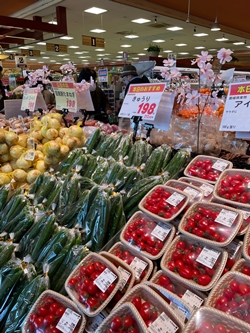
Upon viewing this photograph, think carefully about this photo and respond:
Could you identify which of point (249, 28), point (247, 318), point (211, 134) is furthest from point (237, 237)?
point (249, 28)

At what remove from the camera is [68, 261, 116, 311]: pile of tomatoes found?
102cm

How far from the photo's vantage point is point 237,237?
1210 mm

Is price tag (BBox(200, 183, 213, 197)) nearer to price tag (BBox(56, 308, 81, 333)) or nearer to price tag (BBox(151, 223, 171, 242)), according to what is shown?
price tag (BBox(151, 223, 171, 242))

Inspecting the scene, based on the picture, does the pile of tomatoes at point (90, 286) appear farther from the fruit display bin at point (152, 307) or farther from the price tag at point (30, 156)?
the price tag at point (30, 156)

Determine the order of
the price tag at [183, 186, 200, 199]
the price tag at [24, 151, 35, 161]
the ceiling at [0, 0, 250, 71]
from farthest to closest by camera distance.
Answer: the ceiling at [0, 0, 250, 71], the price tag at [24, 151, 35, 161], the price tag at [183, 186, 200, 199]

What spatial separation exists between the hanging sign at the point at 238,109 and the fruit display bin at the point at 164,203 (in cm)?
49

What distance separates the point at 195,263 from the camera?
111cm

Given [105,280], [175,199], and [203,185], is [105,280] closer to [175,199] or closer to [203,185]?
[175,199]

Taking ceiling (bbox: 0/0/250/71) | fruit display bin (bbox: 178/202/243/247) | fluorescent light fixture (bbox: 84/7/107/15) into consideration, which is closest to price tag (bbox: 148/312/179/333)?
fruit display bin (bbox: 178/202/243/247)

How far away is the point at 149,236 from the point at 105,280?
31 cm

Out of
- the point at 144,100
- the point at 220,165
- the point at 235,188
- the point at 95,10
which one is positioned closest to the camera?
the point at 235,188

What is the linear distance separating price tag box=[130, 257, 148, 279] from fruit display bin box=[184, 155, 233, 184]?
60 cm

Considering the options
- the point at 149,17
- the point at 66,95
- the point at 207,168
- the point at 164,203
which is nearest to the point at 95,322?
the point at 164,203

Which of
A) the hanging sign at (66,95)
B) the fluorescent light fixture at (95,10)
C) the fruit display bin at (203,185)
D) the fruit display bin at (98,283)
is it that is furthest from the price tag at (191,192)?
the fluorescent light fixture at (95,10)
